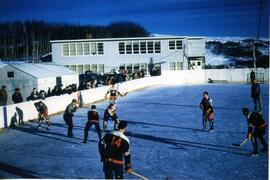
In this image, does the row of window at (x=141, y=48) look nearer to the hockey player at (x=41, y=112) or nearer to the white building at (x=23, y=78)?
the white building at (x=23, y=78)

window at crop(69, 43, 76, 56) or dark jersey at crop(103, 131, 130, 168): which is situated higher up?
window at crop(69, 43, 76, 56)

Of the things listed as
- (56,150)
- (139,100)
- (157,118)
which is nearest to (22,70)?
(139,100)

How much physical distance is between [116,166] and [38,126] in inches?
304

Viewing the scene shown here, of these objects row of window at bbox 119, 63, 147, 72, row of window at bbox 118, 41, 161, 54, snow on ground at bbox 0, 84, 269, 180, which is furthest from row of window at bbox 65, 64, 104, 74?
snow on ground at bbox 0, 84, 269, 180

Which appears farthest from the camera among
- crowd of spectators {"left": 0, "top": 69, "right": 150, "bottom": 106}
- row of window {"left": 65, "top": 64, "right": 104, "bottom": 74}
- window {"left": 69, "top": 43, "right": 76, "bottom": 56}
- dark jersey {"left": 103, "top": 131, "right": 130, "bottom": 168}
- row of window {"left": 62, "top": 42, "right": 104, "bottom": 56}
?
window {"left": 69, "top": 43, "right": 76, "bottom": 56}

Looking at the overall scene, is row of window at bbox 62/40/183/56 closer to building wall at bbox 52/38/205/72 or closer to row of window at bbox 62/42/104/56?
row of window at bbox 62/42/104/56

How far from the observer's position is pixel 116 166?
6.78 metres

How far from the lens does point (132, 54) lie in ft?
108

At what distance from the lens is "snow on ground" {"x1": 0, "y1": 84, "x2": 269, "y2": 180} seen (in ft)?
27.7

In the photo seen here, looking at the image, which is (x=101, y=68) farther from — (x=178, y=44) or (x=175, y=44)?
(x=178, y=44)

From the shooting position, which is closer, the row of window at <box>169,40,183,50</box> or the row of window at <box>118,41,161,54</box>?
the row of window at <box>169,40,183,50</box>

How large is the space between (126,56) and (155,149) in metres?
23.4

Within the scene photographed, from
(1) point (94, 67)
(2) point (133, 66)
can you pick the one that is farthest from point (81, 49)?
(2) point (133, 66)

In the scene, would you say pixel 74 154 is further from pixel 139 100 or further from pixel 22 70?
pixel 22 70
